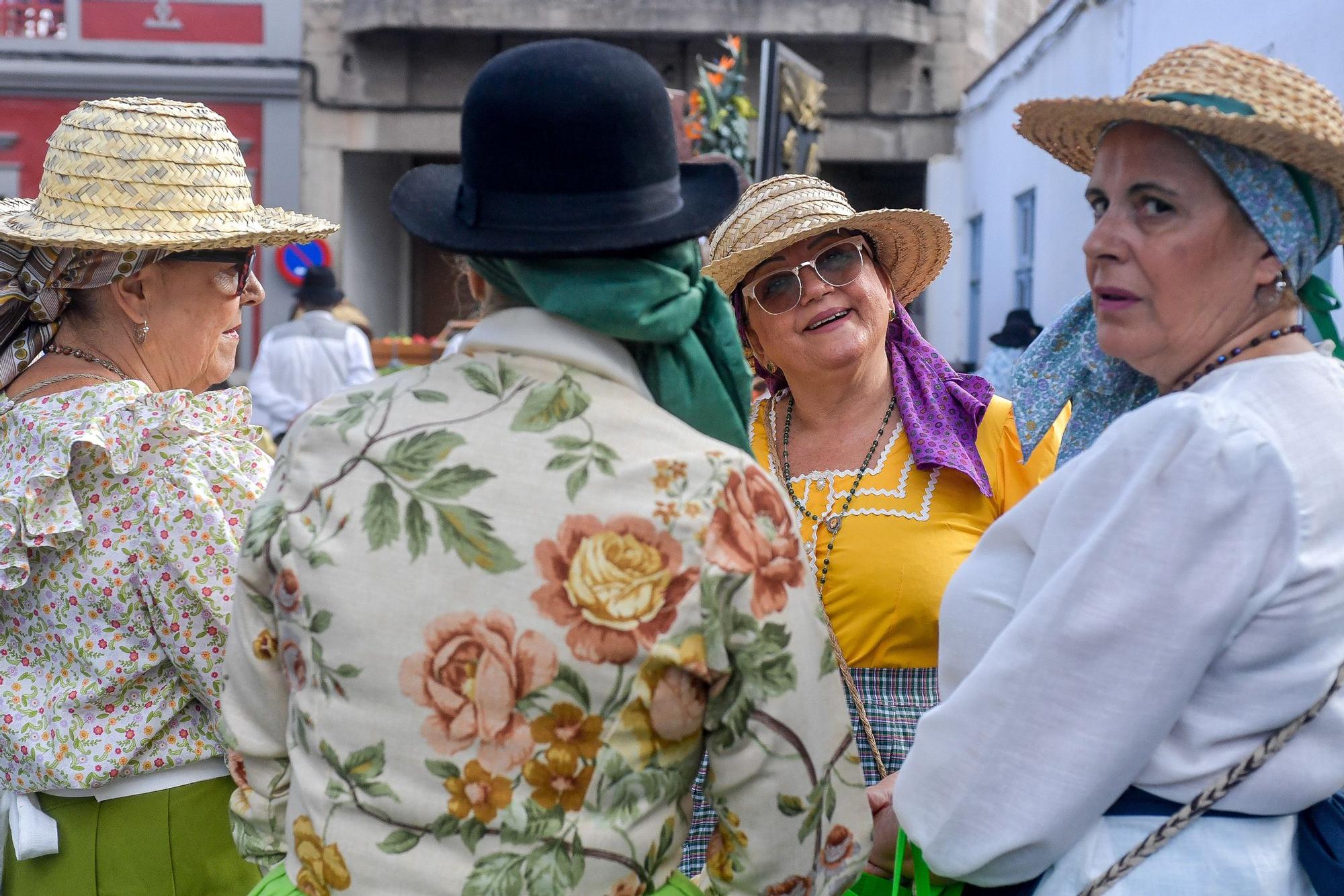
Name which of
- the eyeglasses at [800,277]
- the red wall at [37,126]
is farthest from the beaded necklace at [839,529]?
the red wall at [37,126]

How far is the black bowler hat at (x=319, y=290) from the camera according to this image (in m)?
8.73

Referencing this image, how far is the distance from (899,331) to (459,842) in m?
1.77

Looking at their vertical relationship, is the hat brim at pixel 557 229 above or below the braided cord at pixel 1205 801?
above

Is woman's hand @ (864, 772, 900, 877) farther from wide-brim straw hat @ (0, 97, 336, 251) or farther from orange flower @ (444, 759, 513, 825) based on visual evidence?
wide-brim straw hat @ (0, 97, 336, 251)

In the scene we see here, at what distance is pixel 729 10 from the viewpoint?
14.6 metres

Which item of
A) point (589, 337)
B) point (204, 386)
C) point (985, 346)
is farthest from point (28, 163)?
point (589, 337)

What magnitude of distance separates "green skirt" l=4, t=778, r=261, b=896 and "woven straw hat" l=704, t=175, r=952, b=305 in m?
1.37

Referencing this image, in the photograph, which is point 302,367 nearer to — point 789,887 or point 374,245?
point 789,887

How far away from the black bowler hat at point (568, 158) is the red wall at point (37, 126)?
1395 cm

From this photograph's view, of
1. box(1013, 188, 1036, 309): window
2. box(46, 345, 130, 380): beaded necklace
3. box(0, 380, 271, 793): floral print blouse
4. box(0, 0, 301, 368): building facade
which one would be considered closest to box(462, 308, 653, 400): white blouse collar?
box(0, 380, 271, 793): floral print blouse

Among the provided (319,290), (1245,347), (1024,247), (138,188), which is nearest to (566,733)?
(1245,347)

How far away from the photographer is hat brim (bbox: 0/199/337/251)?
7.66 ft

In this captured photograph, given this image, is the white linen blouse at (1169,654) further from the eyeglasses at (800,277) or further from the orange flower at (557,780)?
the eyeglasses at (800,277)

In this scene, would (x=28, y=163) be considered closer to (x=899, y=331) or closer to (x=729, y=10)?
(x=729, y=10)
